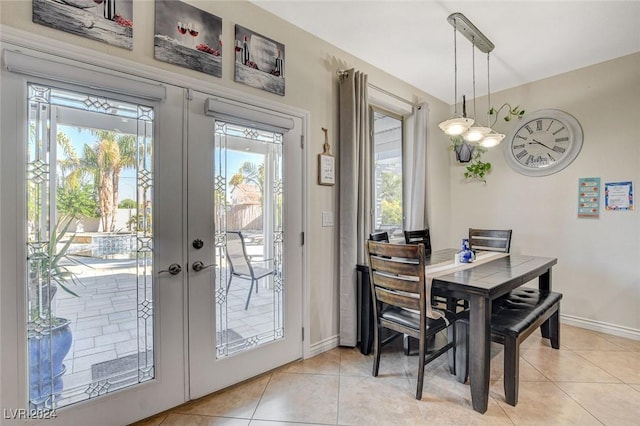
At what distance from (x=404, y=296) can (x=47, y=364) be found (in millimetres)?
1990

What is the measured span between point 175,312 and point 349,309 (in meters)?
1.45

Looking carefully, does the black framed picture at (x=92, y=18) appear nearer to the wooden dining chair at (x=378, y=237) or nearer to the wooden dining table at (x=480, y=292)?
the wooden dining chair at (x=378, y=237)

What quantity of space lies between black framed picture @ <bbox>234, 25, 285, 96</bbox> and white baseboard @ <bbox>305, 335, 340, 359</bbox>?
84.1 inches

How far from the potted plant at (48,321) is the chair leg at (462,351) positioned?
7.75 feet

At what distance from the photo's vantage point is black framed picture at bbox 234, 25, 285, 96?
2.12 metres

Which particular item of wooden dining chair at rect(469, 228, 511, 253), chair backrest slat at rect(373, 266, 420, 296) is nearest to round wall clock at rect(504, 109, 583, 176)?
wooden dining chair at rect(469, 228, 511, 253)

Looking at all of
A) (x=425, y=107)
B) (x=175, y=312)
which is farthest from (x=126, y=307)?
(x=425, y=107)

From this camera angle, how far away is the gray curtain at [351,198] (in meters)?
2.66

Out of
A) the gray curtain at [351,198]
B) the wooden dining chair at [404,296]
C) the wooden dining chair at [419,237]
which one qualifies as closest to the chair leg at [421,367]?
the wooden dining chair at [404,296]

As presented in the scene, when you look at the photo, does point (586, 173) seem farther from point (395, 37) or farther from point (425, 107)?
point (395, 37)

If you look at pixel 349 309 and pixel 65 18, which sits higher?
pixel 65 18

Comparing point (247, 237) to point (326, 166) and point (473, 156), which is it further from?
point (473, 156)

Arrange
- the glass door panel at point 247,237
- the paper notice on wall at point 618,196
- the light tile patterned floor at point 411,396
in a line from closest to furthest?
the light tile patterned floor at point 411,396, the glass door panel at point 247,237, the paper notice on wall at point 618,196

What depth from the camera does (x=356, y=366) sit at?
2381 millimetres
